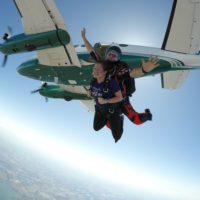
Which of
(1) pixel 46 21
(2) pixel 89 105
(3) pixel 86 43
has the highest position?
(1) pixel 46 21

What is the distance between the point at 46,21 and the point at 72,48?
2238 mm

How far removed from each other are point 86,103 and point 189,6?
12914mm

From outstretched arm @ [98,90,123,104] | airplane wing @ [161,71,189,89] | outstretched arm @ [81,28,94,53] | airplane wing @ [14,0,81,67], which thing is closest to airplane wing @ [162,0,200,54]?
airplane wing @ [161,71,189,89]

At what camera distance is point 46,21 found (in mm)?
14766

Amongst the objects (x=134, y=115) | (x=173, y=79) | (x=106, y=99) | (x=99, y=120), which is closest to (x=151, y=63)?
(x=106, y=99)

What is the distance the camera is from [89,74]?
652 inches

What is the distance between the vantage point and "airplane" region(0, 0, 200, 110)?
12.7 meters

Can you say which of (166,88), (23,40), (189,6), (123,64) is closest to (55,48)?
(23,40)

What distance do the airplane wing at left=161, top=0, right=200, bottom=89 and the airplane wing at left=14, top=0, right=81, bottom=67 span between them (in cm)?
578

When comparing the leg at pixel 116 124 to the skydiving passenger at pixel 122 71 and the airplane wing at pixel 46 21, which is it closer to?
the skydiving passenger at pixel 122 71

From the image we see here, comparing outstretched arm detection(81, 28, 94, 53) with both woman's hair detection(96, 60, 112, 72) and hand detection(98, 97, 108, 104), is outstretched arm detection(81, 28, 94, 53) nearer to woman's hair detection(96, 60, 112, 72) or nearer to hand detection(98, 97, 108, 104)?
woman's hair detection(96, 60, 112, 72)

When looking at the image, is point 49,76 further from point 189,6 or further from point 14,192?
point 14,192

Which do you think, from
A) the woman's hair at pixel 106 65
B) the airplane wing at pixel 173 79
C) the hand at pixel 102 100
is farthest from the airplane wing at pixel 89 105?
the woman's hair at pixel 106 65

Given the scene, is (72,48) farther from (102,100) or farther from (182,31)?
(102,100)
